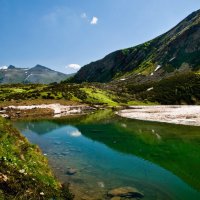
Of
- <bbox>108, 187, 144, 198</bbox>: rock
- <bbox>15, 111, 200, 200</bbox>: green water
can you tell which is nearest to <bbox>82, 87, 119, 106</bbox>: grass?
<bbox>15, 111, 200, 200</bbox>: green water

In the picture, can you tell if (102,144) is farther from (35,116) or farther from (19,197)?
(35,116)

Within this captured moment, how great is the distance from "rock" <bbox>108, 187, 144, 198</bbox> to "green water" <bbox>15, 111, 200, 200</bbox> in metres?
0.65

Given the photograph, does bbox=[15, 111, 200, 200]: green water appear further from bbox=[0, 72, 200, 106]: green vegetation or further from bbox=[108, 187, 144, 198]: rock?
bbox=[0, 72, 200, 106]: green vegetation

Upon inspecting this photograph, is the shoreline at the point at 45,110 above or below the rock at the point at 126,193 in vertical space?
above

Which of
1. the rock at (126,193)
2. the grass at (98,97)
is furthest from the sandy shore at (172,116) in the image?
the rock at (126,193)

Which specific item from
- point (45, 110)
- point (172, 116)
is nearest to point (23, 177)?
point (172, 116)

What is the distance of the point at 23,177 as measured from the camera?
22703 mm

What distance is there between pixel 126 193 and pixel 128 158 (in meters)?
14.6

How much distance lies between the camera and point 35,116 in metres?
97.2

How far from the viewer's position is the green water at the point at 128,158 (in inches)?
1095

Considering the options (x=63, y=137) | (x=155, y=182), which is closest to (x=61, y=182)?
(x=155, y=182)

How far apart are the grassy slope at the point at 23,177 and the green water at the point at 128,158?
109 inches

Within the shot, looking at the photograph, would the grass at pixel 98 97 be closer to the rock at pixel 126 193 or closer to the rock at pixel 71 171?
the rock at pixel 71 171

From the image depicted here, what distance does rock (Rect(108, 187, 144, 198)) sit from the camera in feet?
81.6
